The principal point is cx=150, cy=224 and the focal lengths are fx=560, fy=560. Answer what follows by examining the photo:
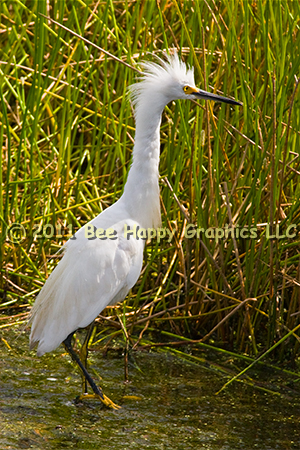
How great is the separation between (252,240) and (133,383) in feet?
3.00

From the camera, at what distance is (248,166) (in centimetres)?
300

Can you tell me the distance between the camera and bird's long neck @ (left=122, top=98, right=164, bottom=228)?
2.61 m

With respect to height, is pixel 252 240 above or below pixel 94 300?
above

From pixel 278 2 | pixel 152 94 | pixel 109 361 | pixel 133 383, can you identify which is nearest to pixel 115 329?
pixel 109 361

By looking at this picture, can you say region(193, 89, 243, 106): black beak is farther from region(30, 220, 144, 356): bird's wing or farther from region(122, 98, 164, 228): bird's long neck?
region(30, 220, 144, 356): bird's wing

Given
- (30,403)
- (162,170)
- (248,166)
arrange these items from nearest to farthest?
(30,403)
(248,166)
(162,170)

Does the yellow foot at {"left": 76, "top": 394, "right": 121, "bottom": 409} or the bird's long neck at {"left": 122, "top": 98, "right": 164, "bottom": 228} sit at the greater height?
the bird's long neck at {"left": 122, "top": 98, "right": 164, "bottom": 228}

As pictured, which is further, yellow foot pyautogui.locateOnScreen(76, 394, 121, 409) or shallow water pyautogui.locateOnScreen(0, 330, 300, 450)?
yellow foot pyautogui.locateOnScreen(76, 394, 121, 409)

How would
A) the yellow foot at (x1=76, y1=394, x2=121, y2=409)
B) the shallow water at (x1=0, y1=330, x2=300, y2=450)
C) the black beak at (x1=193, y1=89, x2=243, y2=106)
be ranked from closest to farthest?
the shallow water at (x1=0, y1=330, x2=300, y2=450)
the yellow foot at (x1=76, y1=394, x2=121, y2=409)
the black beak at (x1=193, y1=89, x2=243, y2=106)

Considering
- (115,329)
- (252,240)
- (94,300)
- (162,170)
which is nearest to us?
(94,300)

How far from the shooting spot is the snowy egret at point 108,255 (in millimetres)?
2527

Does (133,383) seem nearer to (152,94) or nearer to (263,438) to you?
(263,438)

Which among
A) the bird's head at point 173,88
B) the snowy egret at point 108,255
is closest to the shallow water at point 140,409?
the snowy egret at point 108,255

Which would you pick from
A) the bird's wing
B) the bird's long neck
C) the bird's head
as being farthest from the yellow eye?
the bird's wing
